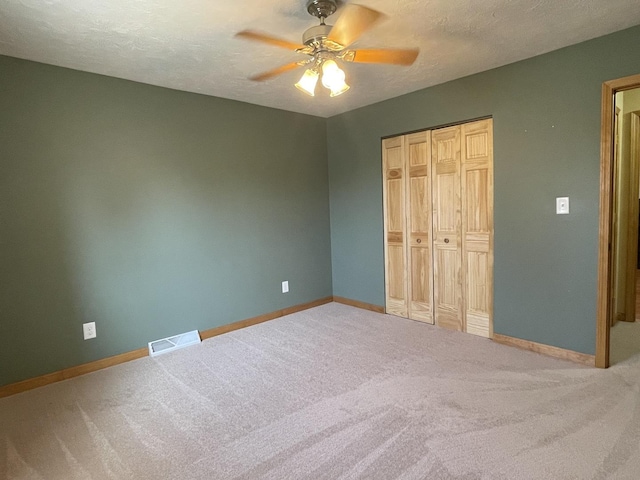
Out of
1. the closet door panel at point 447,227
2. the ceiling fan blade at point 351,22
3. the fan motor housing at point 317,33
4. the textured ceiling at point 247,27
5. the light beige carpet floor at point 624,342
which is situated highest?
the textured ceiling at point 247,27

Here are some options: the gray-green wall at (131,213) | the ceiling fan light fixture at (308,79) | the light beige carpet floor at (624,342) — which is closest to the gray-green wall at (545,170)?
the light beige carpet floor at (624,342)

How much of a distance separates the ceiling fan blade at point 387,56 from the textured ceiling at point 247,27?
69 millimetres

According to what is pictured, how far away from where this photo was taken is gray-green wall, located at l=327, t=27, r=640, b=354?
256 centimetres

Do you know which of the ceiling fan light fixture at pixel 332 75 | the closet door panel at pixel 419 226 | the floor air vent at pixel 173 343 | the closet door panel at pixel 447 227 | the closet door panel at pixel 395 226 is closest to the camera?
the ceiling fan light fixture at pixel 332 75

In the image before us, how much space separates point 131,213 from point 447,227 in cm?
280

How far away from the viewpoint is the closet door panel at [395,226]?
12.6 feet

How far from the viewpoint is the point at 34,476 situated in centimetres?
173

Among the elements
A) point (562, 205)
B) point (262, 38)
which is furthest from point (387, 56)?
point (562, 205)

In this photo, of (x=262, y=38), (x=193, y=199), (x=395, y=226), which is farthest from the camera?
(x=395, y=226)

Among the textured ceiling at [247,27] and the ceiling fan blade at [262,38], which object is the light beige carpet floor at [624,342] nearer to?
the textured ceiling at [247,27]

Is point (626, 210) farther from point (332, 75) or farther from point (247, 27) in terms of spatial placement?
point (247, 27)

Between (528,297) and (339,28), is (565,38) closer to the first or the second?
(339,28)

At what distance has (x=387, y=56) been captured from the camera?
2.34 m

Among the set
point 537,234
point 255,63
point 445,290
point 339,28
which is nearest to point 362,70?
point 255,63
